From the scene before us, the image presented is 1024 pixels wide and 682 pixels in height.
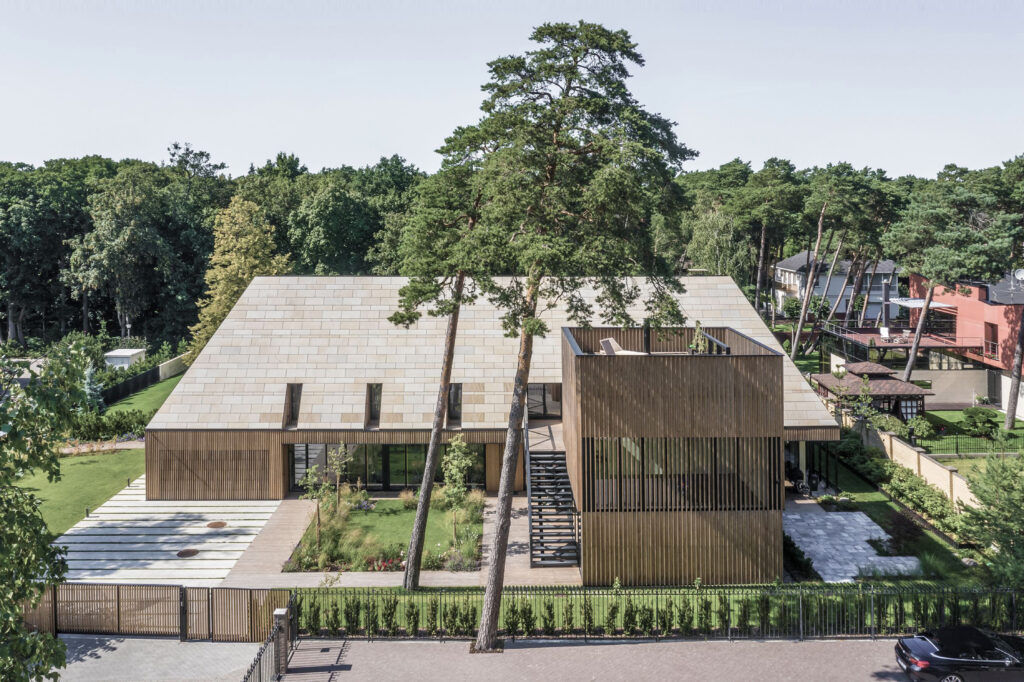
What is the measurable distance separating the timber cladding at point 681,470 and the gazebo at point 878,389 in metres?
16.1

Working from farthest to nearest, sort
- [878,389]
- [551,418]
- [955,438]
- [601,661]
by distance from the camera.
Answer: [955,438]
[878,389]
[551,418]
[601,661]

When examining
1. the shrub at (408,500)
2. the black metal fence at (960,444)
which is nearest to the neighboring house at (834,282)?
the black metal fence at (960,444)

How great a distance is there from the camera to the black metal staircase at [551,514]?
24.2m

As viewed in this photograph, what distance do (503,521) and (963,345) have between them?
3760 cm

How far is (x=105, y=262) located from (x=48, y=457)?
181 ft

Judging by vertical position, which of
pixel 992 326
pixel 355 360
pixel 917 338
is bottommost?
pixel 355 360

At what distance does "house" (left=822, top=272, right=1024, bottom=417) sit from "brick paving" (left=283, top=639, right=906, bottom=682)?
30.6m

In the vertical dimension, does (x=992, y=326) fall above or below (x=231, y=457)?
above

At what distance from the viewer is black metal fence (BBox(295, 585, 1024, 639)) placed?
760 inches

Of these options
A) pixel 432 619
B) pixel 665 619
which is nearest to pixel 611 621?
pixel 665 619

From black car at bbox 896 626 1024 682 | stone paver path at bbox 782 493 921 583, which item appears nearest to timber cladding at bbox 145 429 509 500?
stone paver path at bbox 782 493 921 583

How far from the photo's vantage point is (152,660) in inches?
727

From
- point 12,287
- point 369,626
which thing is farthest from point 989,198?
point 12,287

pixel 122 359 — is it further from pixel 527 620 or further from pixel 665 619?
pixel 665 619
